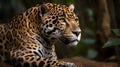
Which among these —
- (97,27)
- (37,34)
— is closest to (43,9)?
(37,34)

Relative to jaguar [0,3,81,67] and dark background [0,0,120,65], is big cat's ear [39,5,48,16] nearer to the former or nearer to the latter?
jaguar [0,3,81,67]

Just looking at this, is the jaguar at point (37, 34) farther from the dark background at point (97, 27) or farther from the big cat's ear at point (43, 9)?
the dark background at point (97, 27)

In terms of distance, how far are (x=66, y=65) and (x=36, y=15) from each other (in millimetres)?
1357

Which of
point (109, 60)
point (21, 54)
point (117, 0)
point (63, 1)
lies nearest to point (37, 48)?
point (21, 54)

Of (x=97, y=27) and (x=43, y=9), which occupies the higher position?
(x=43, y=9)

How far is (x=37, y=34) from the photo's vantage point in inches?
346

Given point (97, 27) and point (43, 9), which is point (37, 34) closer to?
point (43, 9)

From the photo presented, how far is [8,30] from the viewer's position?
894cm

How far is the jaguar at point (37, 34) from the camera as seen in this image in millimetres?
8344

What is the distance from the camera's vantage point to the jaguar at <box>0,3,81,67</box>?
834 cm

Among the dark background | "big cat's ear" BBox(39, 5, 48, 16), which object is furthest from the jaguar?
the dark background

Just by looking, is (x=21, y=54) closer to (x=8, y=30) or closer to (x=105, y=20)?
(x=8, y=30)

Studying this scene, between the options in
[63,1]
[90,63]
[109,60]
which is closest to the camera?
[63,1]

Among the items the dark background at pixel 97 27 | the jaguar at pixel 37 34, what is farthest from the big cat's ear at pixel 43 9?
the dark background at pixel 97 27
